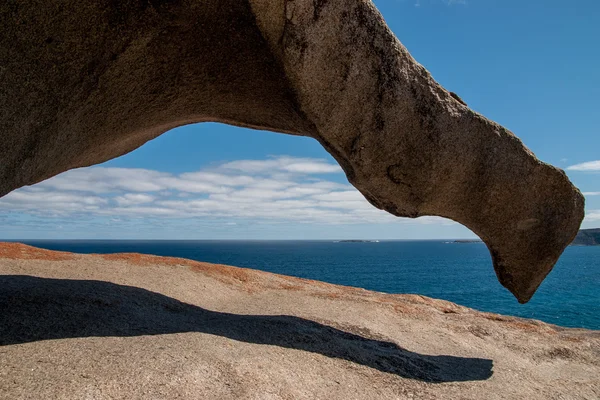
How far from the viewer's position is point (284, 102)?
23.7 feet

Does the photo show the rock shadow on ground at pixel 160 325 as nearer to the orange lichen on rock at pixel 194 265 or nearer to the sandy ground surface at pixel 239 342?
the sandy ground surface at pixel 239 342

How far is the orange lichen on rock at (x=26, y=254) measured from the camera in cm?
1051

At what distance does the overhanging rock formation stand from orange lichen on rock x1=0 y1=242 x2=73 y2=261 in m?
3.64

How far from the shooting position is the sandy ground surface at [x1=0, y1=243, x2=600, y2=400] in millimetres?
4754

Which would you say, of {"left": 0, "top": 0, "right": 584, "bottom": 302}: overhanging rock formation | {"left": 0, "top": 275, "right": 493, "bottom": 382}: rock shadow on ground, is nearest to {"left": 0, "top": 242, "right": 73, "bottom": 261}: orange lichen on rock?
{"left": 0, "top": 275, "right": 493, "bottom": 382}: rock shadow on ground

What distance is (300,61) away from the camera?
5824 mm

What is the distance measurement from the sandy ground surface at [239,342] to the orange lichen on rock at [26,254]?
6 centimetres

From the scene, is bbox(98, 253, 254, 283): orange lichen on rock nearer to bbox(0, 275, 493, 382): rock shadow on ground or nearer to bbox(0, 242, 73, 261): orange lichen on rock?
bbox(0, 242, 73, 261): orange lichen on rock

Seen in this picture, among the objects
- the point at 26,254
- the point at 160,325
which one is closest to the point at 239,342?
the point at 160,325

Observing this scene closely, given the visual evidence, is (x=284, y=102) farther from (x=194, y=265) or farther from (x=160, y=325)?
Answer: (x=194, y=265)

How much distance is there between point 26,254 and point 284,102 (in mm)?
7878

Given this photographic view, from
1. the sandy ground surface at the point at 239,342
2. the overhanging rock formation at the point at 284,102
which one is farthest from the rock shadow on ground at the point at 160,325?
the overhanging rock formation at the point at 284,102

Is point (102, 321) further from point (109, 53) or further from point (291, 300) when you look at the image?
point (291, 300)

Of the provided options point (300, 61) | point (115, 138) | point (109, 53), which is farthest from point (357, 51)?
point (115, 138)
